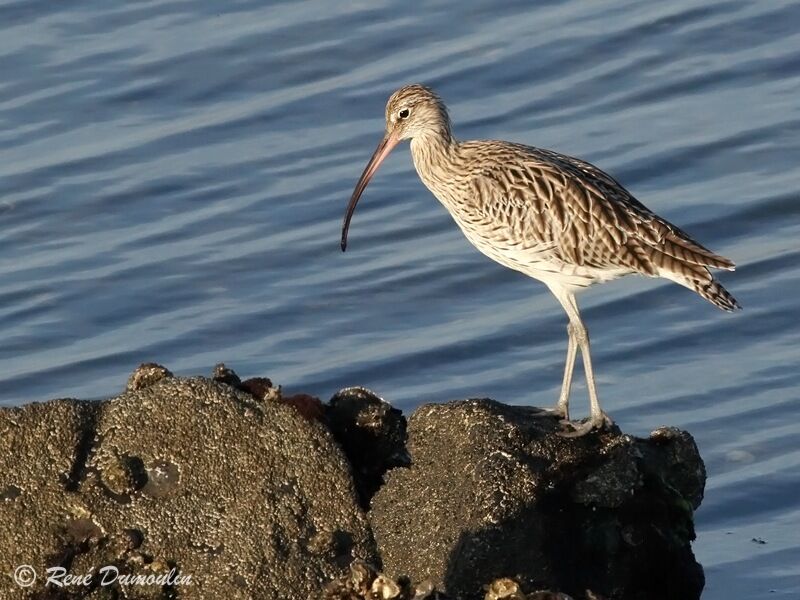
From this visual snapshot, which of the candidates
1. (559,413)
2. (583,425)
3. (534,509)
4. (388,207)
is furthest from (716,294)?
(388,207)


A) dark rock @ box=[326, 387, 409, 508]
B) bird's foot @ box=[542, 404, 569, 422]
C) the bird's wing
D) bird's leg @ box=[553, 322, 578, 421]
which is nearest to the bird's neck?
the bird's wing

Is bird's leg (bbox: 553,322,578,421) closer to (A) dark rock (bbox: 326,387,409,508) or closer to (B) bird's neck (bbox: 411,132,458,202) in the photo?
(B) bird's neck (bbox: 411,132,458,202)

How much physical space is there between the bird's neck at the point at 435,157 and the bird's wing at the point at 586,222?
59 centimetres

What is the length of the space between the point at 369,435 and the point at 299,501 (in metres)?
0.78

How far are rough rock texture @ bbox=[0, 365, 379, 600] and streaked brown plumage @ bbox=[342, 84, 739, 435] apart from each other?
2.50 meters

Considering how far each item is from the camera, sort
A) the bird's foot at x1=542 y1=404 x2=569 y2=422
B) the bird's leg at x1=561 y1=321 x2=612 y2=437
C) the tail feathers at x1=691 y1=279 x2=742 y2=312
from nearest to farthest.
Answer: the bird's leg at x1=561 y1=321 x2=612 y2=437
the bird's foot at x1=542 y1=404 x2=569 y2=422
the tail feathers at x1=691 y1=279 x2=742 y2=312

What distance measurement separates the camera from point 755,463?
11.9m

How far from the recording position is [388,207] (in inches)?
653

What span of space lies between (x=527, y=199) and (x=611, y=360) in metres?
3.60

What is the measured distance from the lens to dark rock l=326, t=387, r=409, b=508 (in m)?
8.37

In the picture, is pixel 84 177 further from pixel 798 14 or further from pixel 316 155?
pixel 798 14

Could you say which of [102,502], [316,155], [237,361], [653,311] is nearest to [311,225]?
[316,155]

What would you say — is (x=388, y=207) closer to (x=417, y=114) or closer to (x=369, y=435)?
(x=417, y=114)

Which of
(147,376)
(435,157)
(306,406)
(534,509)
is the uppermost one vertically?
(435,157)
